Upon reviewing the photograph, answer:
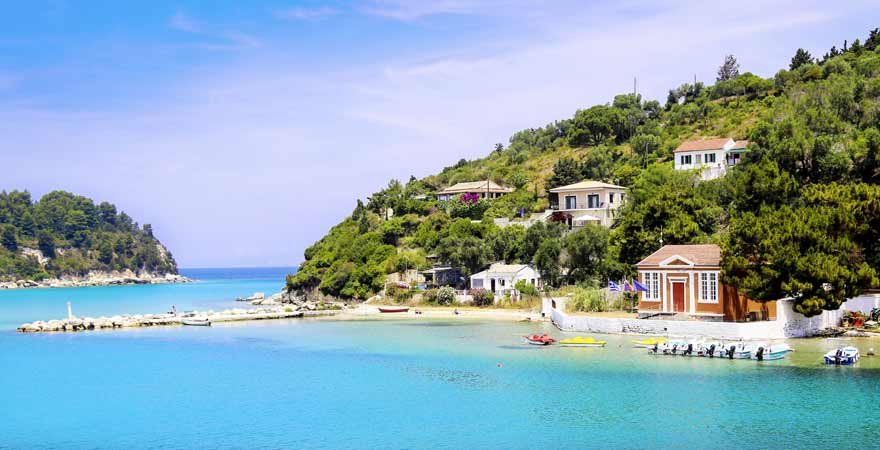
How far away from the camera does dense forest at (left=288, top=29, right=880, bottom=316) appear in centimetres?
4147

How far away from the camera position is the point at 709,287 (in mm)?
45094

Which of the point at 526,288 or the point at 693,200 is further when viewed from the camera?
the point at 526,288

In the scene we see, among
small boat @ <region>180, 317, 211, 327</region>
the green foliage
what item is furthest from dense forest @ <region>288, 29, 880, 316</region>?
small boat @ <region>180, 317, 211, 327</region>

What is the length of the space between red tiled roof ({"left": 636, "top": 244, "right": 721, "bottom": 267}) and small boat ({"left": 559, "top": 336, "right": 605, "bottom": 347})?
6809 mm

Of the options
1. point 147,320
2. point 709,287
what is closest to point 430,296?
point 147,320

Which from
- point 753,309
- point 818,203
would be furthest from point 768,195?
point 753,309

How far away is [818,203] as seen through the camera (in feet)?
149

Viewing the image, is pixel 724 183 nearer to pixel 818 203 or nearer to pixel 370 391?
pixel 818 203

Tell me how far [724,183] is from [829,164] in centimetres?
1103

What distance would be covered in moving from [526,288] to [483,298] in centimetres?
376

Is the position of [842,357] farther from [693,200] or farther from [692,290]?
[693,200]

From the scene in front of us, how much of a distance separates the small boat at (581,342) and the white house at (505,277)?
21.8 m

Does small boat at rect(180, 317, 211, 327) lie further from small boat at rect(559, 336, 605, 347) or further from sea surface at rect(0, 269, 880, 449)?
small boat at rect(559, 336, 605, 347)

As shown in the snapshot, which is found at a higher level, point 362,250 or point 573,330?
point 362,250
